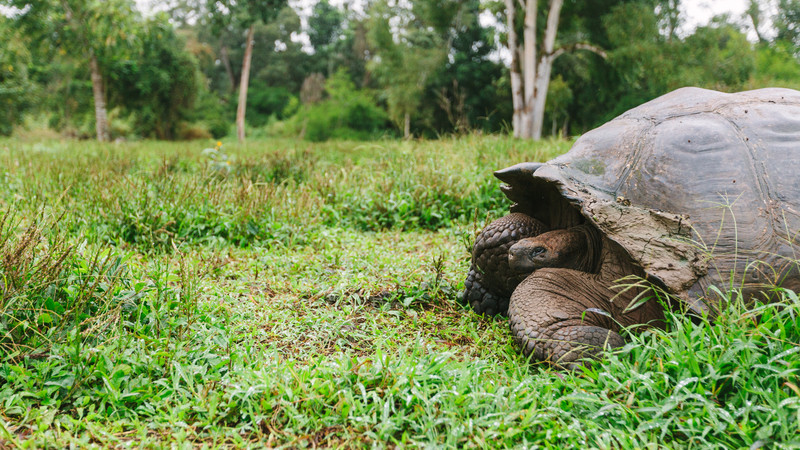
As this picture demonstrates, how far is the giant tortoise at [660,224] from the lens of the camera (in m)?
1.71

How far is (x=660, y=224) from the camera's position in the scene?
1.79 m

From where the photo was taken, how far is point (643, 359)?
5.24 feet

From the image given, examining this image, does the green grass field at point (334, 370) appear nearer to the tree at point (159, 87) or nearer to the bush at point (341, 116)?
the tree at point (159, 87)

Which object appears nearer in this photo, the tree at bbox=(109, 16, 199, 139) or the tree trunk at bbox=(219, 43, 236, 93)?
the tree at bbox=(109, 16, 199, 139)

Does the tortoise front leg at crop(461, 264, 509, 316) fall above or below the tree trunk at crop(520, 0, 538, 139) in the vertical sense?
below

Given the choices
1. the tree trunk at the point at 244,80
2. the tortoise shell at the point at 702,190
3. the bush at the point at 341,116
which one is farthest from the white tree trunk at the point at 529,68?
the bush at the point at 341,116

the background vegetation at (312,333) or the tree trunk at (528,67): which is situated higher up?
the tree trunk at (528,67)

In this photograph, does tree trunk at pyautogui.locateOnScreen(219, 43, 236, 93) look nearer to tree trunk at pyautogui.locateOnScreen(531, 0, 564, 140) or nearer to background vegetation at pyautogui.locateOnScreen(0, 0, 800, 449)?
tree trunk at pyautogui.locateOnScreen(531, 0, 564, 140)

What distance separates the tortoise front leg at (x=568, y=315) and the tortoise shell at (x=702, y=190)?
0.80 feet

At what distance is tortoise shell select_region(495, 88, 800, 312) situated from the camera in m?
1.70

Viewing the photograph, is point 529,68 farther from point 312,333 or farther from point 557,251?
point 312,333

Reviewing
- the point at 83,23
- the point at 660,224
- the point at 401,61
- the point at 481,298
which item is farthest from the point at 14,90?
the point at 660,224

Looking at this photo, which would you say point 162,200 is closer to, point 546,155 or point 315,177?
point 315,177

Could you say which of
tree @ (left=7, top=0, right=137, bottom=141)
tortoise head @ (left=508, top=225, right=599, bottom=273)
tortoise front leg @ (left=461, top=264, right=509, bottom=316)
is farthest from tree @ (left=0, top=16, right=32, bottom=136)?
tortoise head @ (left=508, top=225, right=599, bottom=273)
